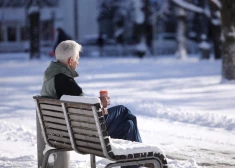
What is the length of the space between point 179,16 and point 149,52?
965cm

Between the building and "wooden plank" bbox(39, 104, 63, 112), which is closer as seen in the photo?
"wooden plank" bbox(39, 104, 63, 112)

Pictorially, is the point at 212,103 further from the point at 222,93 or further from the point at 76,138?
the point at 76,138

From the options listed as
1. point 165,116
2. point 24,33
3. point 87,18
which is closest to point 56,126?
point 165,116

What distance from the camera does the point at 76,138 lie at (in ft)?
19.2

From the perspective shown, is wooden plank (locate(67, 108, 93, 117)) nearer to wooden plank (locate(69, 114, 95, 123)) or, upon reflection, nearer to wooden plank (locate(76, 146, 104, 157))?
wooden plank (locate(69, 114, 95, 123))

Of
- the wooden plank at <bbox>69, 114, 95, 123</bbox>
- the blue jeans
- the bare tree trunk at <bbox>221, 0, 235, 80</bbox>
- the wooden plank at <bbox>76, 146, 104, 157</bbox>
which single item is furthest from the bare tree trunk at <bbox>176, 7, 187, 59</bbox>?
the wooden plank at <bbox>69, 114, 95, 123</bbox>

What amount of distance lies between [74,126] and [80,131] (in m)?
0.09

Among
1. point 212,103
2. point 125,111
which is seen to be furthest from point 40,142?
point 212,103

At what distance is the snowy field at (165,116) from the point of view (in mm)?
8203

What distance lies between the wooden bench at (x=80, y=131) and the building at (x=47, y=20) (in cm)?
5557

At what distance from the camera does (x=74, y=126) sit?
579 centimetres

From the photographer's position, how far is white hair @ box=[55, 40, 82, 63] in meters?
6.07

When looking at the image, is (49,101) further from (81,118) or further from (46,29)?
(46,29)

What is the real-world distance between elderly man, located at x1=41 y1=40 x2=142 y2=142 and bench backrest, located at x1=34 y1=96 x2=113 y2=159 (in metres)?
0.16
